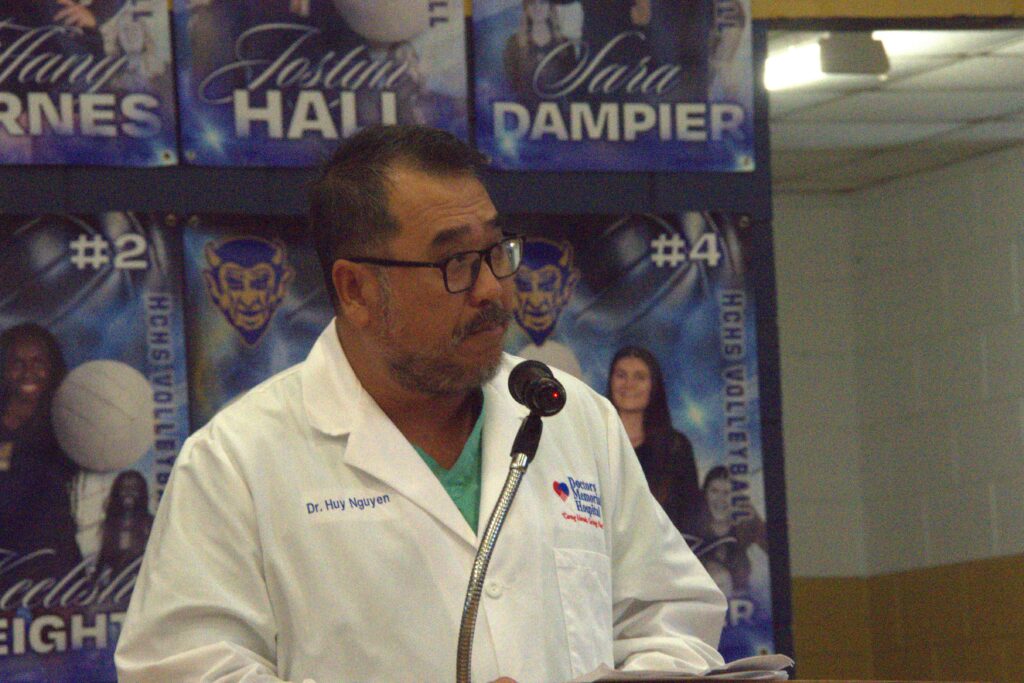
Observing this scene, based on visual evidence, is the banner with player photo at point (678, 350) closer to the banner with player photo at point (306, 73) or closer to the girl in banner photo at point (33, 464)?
the banner with player photo at point (306, 73)

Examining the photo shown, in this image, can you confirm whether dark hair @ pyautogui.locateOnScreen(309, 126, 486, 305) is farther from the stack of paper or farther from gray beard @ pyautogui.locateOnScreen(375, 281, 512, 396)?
the stack of paper

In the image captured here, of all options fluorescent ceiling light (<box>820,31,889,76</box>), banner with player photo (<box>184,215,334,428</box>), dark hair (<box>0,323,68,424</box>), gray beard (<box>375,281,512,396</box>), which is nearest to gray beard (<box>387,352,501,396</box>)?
gray beard (<box>375,281,512,396</box>)

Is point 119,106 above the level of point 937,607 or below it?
above

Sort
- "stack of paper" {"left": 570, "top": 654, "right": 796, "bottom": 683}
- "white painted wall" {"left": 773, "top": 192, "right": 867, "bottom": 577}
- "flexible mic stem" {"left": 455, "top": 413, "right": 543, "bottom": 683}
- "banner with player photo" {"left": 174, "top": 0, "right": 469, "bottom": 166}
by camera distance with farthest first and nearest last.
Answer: "white painted wall" {"left": 773, "top": 192, "right": 867, "bottom": 577}
"banner with player photo" {"left": 174, "top": 0, "right": 469, "bottom": 166}
"flexible mic stem" {"left": 455, "top": 413, "right": 543, "bottom": 683}
"stack of paper" {"left": 570, "top": 654, "right": 796, "bottom": 683}

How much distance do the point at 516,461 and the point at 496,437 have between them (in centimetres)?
28

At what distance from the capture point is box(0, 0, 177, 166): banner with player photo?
3.10 m

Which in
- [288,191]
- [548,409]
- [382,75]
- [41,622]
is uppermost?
[382,75]

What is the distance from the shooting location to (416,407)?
2.17 m

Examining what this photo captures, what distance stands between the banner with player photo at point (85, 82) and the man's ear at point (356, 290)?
112 cm

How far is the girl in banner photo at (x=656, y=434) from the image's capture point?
10.9 feet

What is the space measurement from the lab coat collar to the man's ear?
0.07 metres

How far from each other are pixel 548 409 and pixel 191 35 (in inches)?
63.3

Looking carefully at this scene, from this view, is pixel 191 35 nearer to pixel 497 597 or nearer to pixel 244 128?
pixel 244 128

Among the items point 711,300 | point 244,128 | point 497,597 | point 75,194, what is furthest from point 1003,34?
point 497,597
